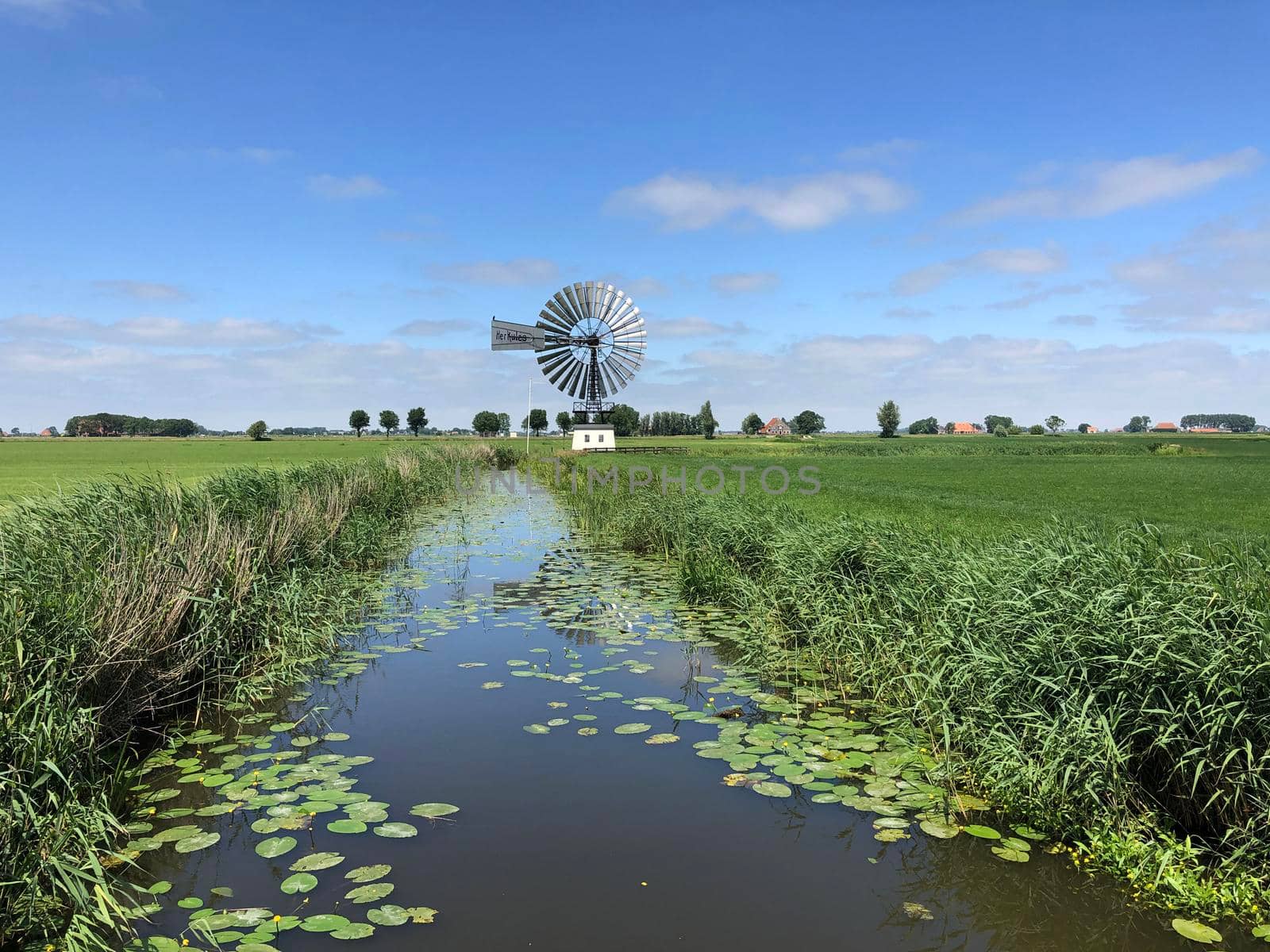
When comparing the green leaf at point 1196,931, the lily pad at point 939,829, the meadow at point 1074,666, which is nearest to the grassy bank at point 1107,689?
the meadow at point 1074,666

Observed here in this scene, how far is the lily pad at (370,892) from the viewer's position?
3.95 metres

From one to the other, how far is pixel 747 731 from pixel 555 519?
1434cm

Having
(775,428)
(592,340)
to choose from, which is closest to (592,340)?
(592,340)

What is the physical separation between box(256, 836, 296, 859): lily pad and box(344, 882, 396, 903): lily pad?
632 mm

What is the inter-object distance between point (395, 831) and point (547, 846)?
94 cm

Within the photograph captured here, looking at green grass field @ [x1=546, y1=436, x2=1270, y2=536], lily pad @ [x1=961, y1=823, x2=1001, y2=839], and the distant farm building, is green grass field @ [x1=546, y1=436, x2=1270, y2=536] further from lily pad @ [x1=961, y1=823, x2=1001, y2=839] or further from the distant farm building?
the distant farm building

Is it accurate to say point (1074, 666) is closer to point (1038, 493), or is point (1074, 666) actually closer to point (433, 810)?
point (433, 810)

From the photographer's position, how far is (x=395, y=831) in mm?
4590

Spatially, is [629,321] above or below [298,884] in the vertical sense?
above

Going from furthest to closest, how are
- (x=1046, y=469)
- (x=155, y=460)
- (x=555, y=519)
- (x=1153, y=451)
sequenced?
(x=1153, y=451) < (x=155, y=460) < (x=1046, y=469) < (x=555, y=519)

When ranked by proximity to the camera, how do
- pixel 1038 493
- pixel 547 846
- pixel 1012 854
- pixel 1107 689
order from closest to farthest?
Answer: pixel 1012 854 → pixel 547 846 → pixel 1107 689 → pixel 1038 493

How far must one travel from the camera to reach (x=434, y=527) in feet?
60.7

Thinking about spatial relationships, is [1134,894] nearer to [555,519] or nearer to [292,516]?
[292,516]

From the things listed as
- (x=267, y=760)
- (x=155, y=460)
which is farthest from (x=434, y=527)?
(x=155, y=460)
